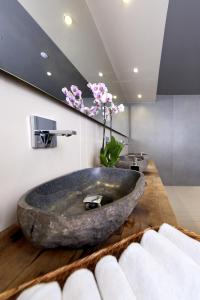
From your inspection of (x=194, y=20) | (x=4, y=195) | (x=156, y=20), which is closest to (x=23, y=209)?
(x=4, y=195)

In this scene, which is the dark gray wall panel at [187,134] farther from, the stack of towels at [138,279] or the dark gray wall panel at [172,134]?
the stack of towels at [138,279]

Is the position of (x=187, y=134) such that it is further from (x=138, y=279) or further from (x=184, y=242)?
(x=138, y=279)

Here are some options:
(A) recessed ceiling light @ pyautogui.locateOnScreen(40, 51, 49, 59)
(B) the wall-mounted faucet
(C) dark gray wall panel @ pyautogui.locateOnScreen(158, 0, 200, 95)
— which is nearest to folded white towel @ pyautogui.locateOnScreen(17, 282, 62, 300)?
(B) the wall-mounted faucet

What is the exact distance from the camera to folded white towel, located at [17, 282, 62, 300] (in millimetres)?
254

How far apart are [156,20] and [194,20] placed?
864mm

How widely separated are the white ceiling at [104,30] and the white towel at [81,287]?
0.85 m

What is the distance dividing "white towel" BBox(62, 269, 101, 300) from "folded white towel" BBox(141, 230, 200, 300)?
0.12 meters

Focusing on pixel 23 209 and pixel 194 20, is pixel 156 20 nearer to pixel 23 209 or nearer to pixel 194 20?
pixel 194 20

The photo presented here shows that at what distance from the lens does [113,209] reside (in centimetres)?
41

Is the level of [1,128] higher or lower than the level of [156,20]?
lower

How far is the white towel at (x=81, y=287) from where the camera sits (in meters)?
0.25

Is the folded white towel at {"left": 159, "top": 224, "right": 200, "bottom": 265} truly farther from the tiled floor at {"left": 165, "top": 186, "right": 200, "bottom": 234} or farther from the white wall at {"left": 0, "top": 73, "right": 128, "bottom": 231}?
the tiled floor at {"left": 165, "top": 186, "right": 200, "bottom": 234}

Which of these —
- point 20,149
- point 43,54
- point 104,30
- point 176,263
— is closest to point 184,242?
point 176,263

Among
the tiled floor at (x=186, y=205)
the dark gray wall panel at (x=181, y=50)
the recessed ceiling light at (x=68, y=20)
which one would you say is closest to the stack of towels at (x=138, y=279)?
the recessed ceiling light at (x=68, y=20)
